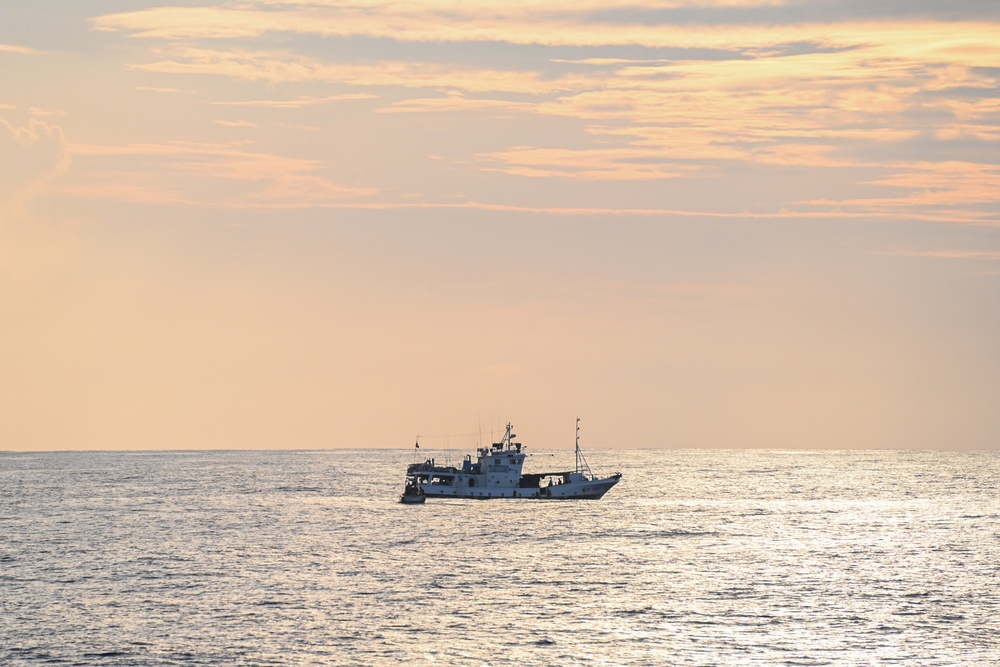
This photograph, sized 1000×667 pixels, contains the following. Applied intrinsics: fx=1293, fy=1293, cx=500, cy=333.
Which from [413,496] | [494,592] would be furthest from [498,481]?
[494,592]

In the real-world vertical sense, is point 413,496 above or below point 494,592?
above

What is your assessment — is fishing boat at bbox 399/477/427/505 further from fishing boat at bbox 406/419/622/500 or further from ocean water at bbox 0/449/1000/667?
ocean water at bbox 0/449/1000/667

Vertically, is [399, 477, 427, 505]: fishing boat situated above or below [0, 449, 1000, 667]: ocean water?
above

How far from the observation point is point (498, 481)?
183875 millimetres

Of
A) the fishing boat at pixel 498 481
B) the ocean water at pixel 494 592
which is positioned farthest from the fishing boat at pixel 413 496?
the ocean water at pixel 494 592

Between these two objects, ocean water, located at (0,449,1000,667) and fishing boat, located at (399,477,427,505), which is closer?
ocean water, located at (0,449,1000,667)

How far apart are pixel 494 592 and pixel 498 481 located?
8896 cm

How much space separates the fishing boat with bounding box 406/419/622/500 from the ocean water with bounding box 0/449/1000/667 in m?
20.1

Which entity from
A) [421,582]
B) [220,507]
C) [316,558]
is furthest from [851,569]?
[220,507]

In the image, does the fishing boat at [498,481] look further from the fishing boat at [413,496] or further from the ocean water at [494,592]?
the ocean water at [494,592]

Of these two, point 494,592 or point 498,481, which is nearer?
point 494,592

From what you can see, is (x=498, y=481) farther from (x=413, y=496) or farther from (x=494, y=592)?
(x=494, y=592)

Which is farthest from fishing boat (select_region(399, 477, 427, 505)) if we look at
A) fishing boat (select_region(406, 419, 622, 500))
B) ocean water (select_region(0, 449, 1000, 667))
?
ocean water (select_region(0, 449, 1000, 667))

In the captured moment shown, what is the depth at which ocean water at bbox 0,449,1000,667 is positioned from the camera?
73.9 m
